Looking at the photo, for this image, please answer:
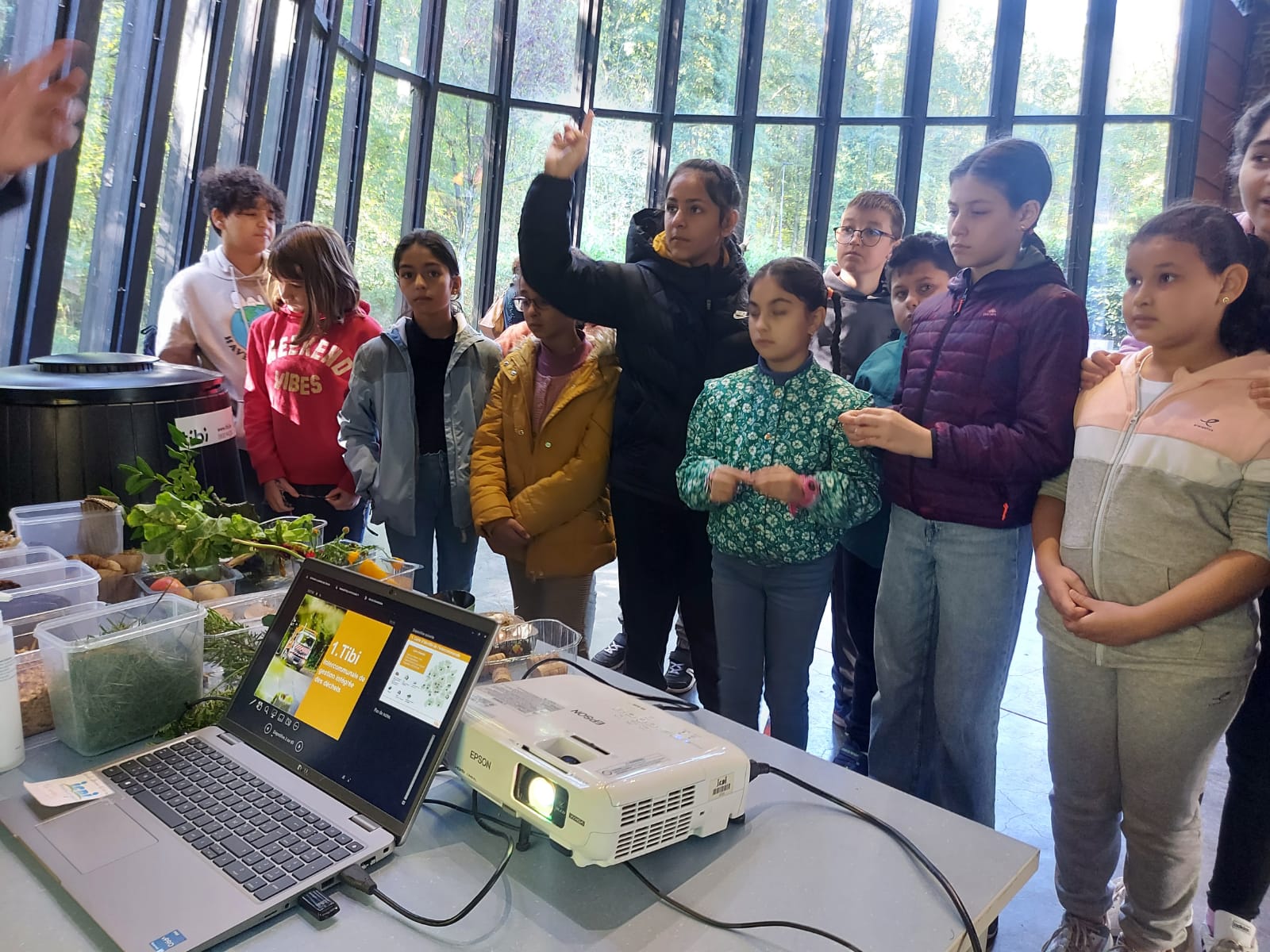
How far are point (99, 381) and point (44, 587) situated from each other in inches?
24.5

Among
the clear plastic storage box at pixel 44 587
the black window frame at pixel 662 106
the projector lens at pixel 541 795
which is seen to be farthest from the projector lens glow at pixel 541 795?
the black window frame at pixel 662 106

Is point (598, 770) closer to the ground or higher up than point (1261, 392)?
closer to the ground

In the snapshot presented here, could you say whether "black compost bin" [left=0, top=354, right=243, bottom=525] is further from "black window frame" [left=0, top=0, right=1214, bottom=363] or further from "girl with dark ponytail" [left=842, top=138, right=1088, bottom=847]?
"black window frame" [left=0, top=0, right=1214, bottom=363]

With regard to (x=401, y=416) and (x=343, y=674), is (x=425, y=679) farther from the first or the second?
(x=401, y=416)

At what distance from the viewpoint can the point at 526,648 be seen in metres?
1.20

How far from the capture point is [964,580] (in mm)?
1674

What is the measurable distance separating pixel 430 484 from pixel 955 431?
1.38 meters

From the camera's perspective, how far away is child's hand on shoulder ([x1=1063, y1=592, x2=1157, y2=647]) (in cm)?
140

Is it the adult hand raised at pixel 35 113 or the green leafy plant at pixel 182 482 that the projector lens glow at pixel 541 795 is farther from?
the adult hand raised at pixel 35 113

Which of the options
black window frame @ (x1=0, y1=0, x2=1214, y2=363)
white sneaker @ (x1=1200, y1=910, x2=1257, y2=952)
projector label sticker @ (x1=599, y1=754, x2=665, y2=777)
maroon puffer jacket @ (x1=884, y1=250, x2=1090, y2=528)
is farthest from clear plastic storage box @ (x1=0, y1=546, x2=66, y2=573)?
black window frame @ (x1=0, y1=0, x2=1214, y2=363)

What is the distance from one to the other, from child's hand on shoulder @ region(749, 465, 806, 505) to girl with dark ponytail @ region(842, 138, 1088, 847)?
0.48 feet

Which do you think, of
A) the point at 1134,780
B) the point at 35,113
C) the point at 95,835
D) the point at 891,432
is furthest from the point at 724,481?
the point at 35,113

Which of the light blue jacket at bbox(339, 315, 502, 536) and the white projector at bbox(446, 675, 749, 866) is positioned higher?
the light blue jacket at bbox(339, 315, 502, 536)

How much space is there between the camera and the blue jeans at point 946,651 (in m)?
1.67
